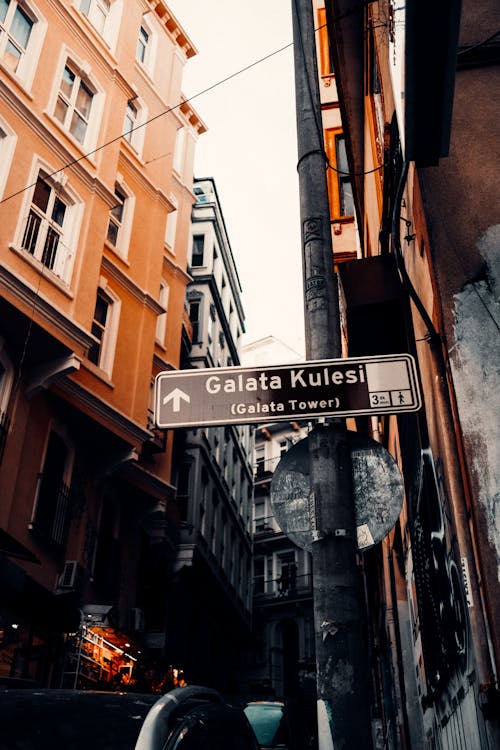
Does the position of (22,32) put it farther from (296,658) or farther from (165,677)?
(296,658)

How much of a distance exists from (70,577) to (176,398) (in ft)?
38.9

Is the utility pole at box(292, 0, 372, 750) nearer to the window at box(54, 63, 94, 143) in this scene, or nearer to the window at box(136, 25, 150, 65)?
the window at box(54, 63, 94, 143)

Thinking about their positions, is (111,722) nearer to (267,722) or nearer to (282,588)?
(267,722)

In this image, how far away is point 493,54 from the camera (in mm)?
5707

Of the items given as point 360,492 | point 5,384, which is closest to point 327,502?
point 360,492

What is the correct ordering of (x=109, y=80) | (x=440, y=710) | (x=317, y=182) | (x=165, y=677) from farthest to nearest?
1. (x=165, y=677)
2. (x=109, y=80)
3. (x=440, y=710)
4. (x=317, y=182)

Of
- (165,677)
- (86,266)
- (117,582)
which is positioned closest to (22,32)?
(86,266)

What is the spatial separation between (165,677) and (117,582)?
4941mm

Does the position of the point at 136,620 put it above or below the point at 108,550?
below

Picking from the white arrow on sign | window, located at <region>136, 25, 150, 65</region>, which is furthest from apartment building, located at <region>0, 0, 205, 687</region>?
the white arrow on sign

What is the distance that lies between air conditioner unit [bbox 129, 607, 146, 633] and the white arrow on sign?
1577 cm

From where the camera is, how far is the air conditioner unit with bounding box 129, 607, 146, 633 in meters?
18.1

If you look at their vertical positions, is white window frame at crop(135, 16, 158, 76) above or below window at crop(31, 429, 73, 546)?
above

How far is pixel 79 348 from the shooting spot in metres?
14.8
